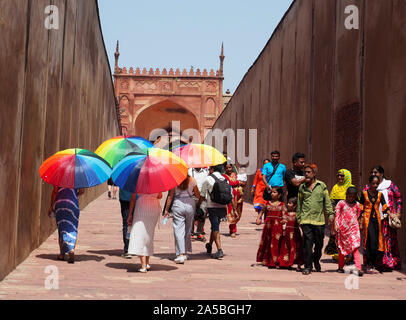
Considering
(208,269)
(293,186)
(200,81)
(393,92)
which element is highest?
(200,81)

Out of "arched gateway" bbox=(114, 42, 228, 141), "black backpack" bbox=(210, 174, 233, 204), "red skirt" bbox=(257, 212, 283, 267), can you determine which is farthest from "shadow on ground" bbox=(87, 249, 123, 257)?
"arched gateway" bbox=(114, 42, 228, 141)

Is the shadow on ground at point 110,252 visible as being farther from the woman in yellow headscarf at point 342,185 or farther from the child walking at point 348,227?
the woman in yellow headscarf at point 342,185

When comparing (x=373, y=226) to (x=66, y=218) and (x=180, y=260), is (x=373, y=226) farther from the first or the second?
(x=66, y=218)

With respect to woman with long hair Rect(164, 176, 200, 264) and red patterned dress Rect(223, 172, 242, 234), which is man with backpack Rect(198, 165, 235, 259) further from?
red patterned dress Rect(223, 172, 242, 234)

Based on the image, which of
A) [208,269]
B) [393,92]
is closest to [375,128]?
[393,92]

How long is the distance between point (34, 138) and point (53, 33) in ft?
6.69

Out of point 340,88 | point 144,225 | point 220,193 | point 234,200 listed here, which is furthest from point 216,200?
point 340,88

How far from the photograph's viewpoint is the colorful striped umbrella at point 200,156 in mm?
8805

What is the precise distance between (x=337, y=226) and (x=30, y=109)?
4009 millimetres

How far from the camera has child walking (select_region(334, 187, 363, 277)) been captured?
740 cm

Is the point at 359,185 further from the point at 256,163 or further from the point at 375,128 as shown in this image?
the point at 256,163

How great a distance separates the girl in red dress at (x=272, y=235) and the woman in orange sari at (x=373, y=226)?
104cm
